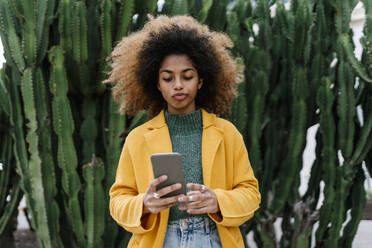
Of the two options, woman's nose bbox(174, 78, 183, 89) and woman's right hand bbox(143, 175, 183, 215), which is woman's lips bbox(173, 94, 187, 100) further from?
woman's right hand bbox(143, 175, 183, 215)

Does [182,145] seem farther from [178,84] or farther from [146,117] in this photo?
[146,117]

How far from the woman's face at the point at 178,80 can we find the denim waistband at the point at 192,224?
0.38 metres

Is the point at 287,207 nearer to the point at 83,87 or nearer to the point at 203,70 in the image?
the point at 83,87

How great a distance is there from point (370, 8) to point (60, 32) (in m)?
2.00

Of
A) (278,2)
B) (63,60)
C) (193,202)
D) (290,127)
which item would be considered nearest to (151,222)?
(193,202)

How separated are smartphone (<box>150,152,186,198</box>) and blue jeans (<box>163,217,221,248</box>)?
0.18 metres

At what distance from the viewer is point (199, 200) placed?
3.89ft

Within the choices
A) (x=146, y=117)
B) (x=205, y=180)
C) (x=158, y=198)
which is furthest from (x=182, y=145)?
(x=146, y=117)

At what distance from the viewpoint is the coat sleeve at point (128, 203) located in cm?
127

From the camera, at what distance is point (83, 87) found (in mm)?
2680

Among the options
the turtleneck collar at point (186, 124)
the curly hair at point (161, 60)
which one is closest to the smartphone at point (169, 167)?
the turtleneck collar at point (186, 124)

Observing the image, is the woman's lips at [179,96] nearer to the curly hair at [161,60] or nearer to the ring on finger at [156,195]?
the curly hair at [161,60]

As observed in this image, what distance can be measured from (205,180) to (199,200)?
0.46ft

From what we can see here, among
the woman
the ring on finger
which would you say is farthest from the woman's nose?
the ring on finger
